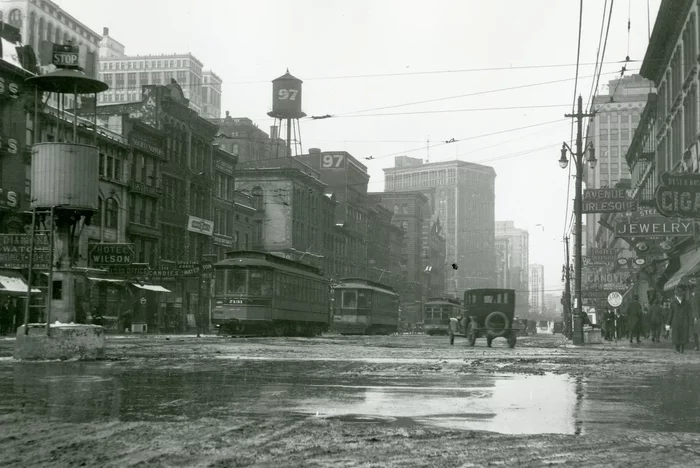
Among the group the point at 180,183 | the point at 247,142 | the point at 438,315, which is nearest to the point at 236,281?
the point at 180,183

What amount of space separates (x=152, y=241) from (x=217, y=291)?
2205 centimetres

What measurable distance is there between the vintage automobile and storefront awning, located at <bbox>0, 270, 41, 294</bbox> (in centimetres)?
2118

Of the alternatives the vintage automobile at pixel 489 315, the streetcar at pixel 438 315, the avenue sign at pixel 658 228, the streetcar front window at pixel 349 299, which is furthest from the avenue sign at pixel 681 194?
the streetcar at pixel 438 315

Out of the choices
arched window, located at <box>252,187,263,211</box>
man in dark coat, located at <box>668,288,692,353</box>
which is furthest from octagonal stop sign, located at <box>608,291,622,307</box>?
arched window, located at <box>252,187,263,211</box>

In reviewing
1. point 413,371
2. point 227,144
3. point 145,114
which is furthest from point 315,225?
point 413,371

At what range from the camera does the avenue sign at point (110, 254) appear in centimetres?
4584

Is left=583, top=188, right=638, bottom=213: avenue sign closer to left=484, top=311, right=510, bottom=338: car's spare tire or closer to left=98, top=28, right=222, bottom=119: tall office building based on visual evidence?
left=484, top=311, right=510, bottom=338: car's spare tire

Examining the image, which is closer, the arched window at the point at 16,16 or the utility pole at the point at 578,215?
the utility pole at the point at 578,215

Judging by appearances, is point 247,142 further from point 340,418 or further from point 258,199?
point 340,418

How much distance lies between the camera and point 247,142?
98.3 metres

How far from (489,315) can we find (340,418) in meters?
22.6

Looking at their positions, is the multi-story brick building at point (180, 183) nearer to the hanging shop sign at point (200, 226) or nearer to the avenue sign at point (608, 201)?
the hanging shop sign at point (200, 226)

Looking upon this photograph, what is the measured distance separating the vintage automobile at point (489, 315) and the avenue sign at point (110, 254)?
810 inches

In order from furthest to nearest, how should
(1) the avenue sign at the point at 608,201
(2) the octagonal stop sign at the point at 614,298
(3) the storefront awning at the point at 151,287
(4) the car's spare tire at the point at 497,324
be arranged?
(3) the storefront awning at the point at 151,287, (2) the octagonal stop sign at the point at 614,298, (1) the avenue sign at the point at 608,201, (4) the car's spare tire at the point at 497,324
